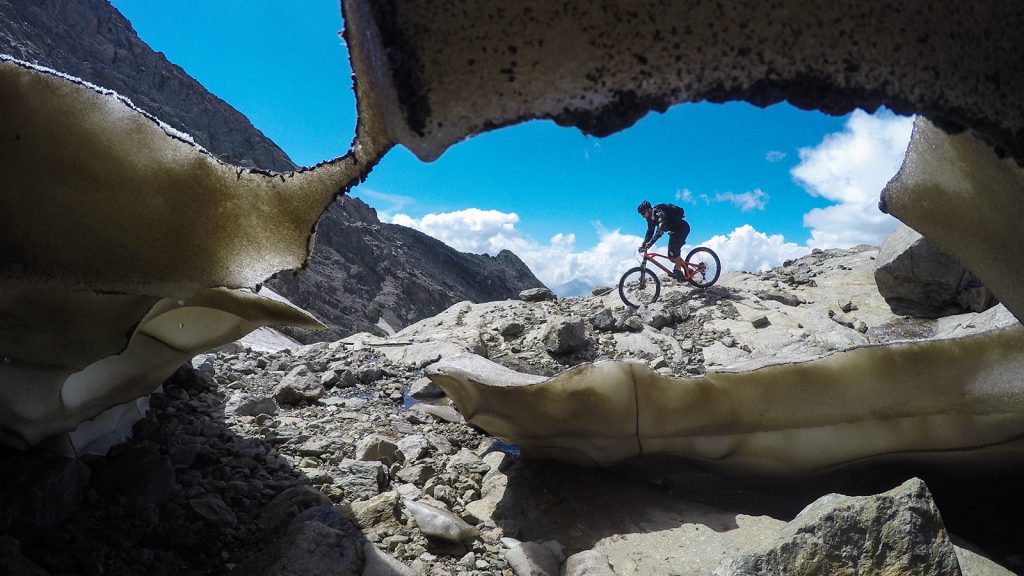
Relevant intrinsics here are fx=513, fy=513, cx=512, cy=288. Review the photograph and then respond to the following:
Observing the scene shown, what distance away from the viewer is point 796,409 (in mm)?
2107

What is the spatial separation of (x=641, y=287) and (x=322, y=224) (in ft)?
65.3

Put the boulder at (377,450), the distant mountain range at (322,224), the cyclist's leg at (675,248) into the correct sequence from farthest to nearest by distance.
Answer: the distant mountain range at (322,224) < the cyclist's leg at (675,248) < the boulder at (377,450)

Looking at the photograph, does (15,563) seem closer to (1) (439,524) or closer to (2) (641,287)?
(1) (439,524)

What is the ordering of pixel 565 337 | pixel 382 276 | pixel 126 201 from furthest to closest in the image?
pixel 382 276 < pixel 565 337 < pixel 126 201

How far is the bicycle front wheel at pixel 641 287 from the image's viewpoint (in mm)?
8984

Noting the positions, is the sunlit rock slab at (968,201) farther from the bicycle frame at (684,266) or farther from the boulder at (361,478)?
the bicycle frame at (684,266)

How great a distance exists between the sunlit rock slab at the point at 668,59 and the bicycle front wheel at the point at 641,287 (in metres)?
8.01

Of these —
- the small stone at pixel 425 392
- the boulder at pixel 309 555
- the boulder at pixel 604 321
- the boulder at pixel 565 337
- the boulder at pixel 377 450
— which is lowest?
the boulder at pixel 309 555

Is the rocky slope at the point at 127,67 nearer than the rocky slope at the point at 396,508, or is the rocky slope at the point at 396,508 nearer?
the rocky slope at the point at 396,508

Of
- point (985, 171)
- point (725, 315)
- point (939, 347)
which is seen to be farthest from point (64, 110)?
point (725, 315)

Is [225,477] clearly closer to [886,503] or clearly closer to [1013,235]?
[886,503]

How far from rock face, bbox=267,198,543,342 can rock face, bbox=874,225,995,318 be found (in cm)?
1264

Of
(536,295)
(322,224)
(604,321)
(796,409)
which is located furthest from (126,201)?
(322,224)

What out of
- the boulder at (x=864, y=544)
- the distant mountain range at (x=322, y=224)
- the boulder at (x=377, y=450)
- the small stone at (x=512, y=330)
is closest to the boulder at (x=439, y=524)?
the boulder at (x=377, y=450)
